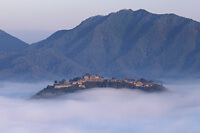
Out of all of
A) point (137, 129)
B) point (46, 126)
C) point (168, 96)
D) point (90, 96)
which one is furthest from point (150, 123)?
point (168, 96)

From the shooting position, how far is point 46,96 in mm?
179500

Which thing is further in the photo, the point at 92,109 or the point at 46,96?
the point at 46,96

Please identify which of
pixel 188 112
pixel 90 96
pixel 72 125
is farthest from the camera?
pixel 90 96

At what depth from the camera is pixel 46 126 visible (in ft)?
447

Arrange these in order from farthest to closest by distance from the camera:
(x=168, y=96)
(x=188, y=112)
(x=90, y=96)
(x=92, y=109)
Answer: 1. (x=168, y=96)
2. (x=90, y=96)
3. (x=92, y=109)
4. (x=188, y=112)

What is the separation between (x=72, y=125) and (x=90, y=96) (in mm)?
37209

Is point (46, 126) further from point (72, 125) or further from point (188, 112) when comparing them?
point (188, 112)

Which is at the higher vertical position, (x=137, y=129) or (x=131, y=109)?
(x=131, y=109)

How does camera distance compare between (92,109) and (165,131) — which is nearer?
(165,131)

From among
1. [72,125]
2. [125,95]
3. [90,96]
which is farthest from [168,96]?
[72,125]

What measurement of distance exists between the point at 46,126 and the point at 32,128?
17.8 ft

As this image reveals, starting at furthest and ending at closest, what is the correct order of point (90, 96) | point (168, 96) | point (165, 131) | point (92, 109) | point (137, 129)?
point (168, 96) < point (90, 96) < point (92, 109) < point (137, 129) < point (165, 131)

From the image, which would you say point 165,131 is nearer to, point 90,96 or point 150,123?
point 150,123

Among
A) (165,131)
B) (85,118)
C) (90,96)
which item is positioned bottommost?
(165,131)
